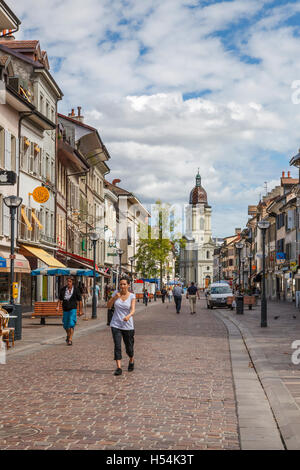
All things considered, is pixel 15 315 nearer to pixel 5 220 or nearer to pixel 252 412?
pixel 252 412

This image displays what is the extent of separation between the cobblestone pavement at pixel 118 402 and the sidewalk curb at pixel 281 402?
1.65ft

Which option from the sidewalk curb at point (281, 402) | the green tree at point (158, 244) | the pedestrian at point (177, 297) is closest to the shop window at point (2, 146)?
the pedestrian at point (177, 297)

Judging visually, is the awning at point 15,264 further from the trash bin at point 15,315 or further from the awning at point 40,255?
the trash bin at point 15,315

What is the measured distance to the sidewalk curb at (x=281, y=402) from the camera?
676 cm

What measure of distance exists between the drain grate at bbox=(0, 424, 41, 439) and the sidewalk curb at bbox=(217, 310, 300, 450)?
8.36 ft

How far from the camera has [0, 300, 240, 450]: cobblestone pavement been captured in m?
6.68

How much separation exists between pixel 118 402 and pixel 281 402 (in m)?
2.08

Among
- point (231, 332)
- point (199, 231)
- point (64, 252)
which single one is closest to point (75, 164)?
point (64, 252)

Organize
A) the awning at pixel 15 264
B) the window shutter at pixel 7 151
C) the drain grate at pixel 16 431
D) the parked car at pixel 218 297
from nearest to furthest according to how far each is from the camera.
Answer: the drain grate at pixel 16 431 < the awning at pixel 15 264 < the window shutter at pixel 7 151 < the parked car at pixel 218 297

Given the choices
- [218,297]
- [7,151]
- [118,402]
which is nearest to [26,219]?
[7,151]

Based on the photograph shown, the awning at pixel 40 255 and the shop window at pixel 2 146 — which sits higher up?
the shop window at pixel 2 146

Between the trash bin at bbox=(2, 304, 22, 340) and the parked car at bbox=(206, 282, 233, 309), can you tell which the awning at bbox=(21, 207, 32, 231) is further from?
the parked car at bbox=(206, 282, 233, 309)

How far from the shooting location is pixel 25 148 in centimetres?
3497

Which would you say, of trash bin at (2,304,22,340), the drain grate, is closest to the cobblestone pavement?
the drain grate
